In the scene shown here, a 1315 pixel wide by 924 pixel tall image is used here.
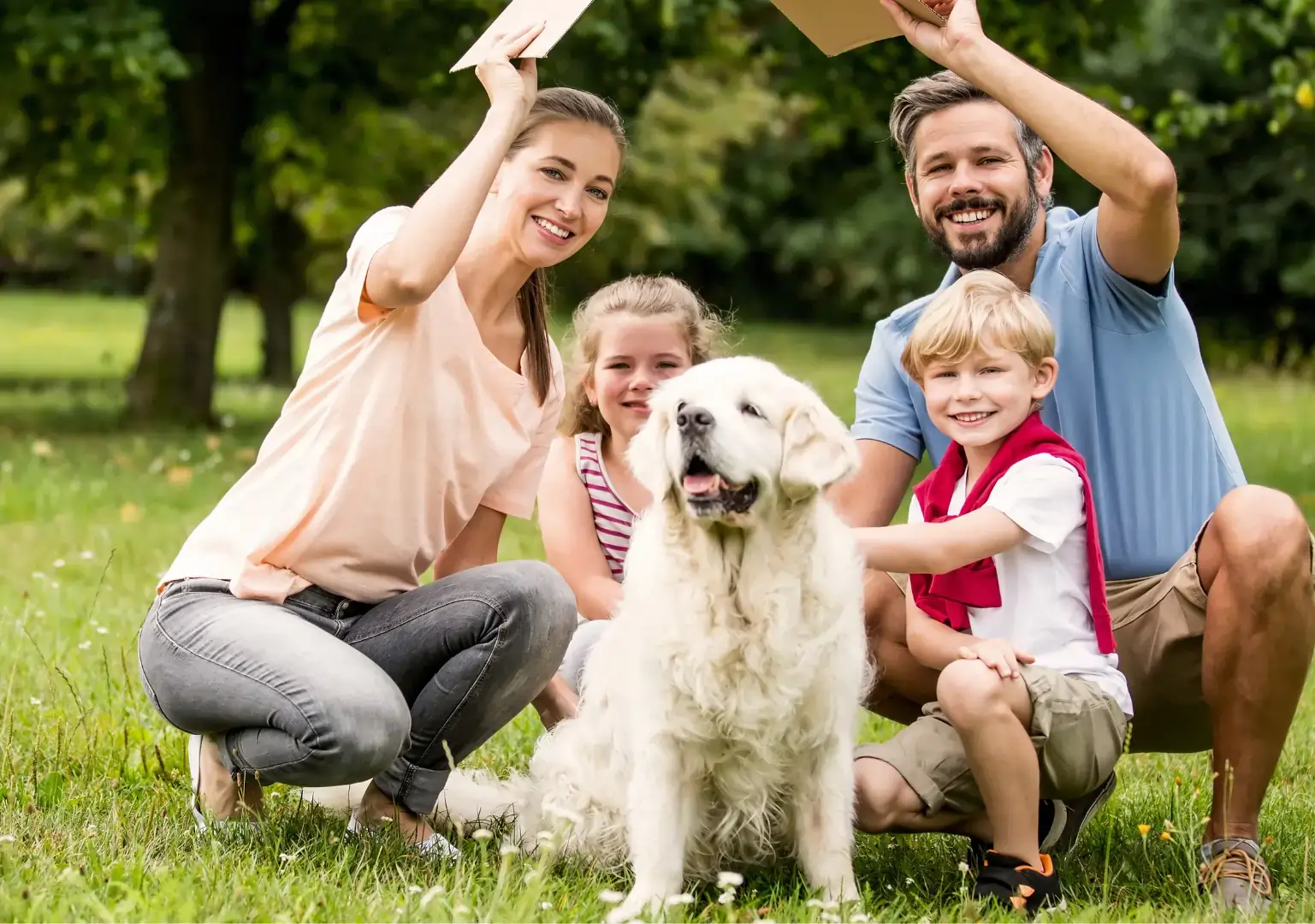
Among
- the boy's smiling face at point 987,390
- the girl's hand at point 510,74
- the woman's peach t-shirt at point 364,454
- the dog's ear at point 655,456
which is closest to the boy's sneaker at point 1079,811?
the boy's smiling face at point 987,390

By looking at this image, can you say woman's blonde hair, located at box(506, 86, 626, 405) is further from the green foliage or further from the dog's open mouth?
the green foliage

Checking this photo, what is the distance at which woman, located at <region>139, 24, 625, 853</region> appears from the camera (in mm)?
3121

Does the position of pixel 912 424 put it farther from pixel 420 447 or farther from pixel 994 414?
pixel 420 447

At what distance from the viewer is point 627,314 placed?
405 cm

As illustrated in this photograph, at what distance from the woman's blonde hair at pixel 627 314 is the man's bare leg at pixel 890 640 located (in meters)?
0.87

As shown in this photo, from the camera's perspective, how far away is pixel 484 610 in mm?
3355

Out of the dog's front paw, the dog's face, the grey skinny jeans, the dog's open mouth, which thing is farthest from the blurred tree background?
the dog's front paw

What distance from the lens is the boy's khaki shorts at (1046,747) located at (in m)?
3.05

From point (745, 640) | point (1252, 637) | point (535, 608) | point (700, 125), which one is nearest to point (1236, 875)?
point (1252, 637)

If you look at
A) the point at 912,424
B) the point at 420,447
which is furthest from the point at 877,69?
the point at 420,447

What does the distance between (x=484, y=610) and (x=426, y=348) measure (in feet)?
2.13

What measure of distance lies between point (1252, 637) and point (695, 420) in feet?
4.66

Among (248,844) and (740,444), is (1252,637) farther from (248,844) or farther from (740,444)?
(248,844)

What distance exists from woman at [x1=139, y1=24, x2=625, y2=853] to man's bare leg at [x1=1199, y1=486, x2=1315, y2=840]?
1.56 meters
